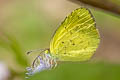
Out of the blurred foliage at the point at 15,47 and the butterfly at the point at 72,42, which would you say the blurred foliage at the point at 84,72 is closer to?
the blurred foliage at the point at 15,47

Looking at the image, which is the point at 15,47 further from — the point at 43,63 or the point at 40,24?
the point at 40,24

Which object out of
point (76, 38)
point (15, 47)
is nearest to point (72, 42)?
point (76, 38)

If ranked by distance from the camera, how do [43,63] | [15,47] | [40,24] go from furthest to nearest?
[40,24], [15,47], [43,63]

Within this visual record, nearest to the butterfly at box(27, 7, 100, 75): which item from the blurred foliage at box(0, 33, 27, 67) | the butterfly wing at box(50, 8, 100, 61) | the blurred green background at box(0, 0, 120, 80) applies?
the butterfly wing at box(50, 8, 100, 61)

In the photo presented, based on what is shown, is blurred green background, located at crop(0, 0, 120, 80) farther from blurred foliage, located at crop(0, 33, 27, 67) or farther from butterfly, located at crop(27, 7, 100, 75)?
butterfly, located at crop(27, 7, 100, 75)

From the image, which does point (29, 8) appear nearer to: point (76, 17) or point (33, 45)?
point (33, 45)
